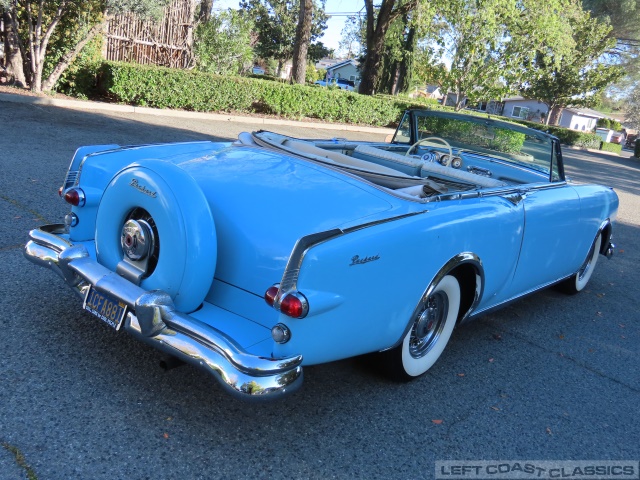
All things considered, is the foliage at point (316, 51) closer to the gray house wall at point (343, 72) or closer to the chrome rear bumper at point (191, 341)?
the gray house wall at point (343, 72)

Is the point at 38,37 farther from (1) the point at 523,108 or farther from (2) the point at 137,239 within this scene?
(1) the point at 523,108

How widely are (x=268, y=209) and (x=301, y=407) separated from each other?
953 millimetres

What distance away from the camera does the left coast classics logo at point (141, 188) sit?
2.54 metres

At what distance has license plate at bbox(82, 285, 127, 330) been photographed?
252 centimetres

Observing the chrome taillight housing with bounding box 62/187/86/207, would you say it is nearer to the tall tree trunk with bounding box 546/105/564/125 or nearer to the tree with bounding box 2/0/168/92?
the tree with bounding box 2/0/168/92

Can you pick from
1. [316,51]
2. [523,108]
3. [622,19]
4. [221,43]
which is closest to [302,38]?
[221,43]

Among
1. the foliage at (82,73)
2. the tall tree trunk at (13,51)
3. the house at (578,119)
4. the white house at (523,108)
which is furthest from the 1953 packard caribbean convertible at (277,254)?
the house at (578,119)

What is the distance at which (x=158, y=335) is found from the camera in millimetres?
2406

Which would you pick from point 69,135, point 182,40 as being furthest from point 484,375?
point 182,40

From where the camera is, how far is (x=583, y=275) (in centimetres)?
529

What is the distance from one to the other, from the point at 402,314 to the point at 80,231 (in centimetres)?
176

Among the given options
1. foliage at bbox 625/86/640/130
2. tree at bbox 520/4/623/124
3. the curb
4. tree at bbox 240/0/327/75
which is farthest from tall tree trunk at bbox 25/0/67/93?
foliage at bbox 625/86/640/130

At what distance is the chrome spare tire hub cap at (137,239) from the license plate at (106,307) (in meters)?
0.21

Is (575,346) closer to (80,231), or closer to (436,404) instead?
(436,404)
